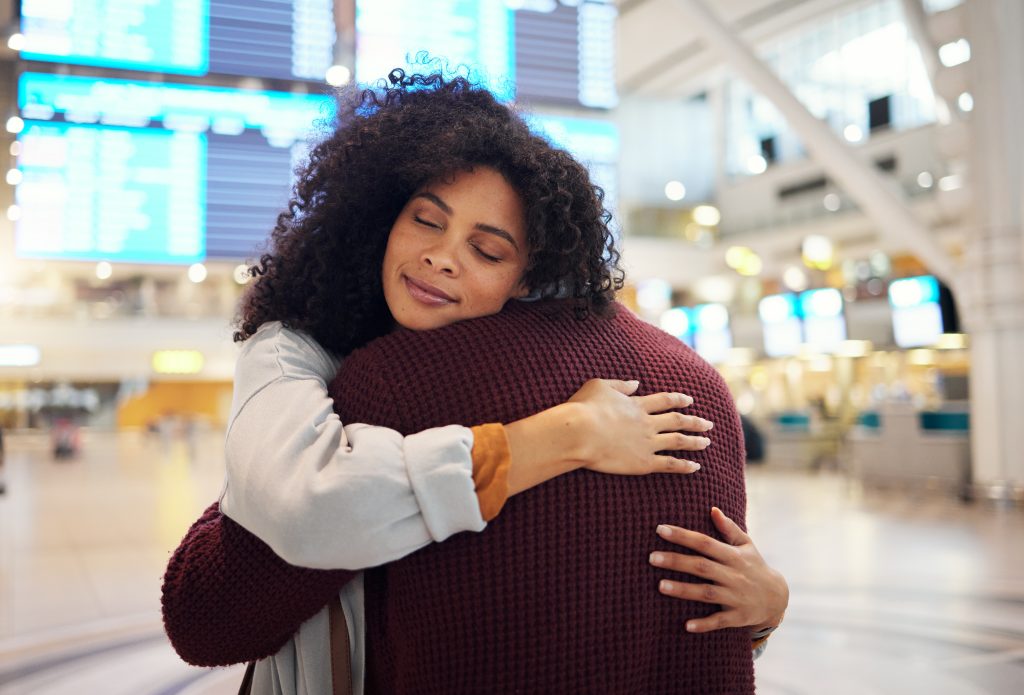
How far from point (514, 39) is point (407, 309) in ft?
9.67

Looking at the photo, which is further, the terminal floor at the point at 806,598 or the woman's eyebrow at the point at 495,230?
the terminal floor at the point at 806,598

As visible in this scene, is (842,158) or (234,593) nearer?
(234,593)

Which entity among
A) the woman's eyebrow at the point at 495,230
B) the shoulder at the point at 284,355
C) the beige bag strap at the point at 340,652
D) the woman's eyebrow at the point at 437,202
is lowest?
the beige bag strap at the point at 340,652

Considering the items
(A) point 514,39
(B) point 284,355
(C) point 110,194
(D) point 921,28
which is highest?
(D) point 921,28

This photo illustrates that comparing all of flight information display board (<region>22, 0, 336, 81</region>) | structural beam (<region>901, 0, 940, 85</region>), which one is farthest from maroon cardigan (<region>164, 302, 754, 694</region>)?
structural beam (<region>901, 0, 940, 85</region>)

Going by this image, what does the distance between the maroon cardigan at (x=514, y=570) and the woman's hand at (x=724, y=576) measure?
2 centimetres

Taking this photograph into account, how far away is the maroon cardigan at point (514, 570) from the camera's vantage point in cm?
110

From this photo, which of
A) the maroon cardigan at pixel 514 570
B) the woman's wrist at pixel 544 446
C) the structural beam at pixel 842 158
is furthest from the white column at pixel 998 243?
the woman's wrist at pixel 544 446

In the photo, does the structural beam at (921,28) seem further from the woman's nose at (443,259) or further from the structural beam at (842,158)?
the woman's nose at (443,259)

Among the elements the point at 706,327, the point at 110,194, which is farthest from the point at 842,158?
the point at 706,327

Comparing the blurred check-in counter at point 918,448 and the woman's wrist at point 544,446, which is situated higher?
the woman's wrist at point 544,446

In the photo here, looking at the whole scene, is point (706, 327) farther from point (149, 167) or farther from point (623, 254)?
point (623, 254)

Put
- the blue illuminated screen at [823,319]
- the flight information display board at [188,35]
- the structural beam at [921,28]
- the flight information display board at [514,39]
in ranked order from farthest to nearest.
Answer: the blue illuminated screen at [823,319]
the structural beam at [921,28]
the flight information display board at [514,39]
the flight information display board at [188,35]

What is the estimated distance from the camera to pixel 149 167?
3609 mm
